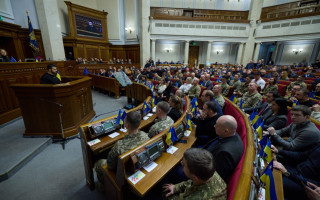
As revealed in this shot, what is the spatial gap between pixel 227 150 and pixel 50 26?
951 centimetres

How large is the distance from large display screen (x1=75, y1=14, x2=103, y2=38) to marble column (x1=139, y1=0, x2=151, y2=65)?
3656mm

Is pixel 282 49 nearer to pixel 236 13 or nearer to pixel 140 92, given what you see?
pixel 236 13

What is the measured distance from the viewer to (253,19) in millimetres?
13422

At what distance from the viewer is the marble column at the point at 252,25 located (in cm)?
1314

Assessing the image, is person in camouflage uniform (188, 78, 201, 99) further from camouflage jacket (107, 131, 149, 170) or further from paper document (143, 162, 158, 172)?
paper document (143, 162, 158, 172)

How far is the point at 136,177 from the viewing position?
55.9 inches

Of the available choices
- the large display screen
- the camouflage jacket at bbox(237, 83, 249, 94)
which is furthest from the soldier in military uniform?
the large display screen

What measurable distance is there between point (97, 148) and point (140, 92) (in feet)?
12.8

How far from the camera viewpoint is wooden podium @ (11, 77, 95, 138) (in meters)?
3.01

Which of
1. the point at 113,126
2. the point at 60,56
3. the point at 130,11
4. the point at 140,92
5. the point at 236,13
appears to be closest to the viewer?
the point at 113,126

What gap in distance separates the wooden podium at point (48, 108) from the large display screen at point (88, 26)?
33.1 ft

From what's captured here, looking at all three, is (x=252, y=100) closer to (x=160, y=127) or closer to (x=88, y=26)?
(x=160, y=127)

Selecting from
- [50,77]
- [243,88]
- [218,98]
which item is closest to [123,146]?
[218,98]

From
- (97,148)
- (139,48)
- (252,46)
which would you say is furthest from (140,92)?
(252,46)
